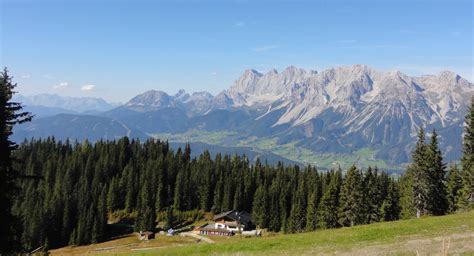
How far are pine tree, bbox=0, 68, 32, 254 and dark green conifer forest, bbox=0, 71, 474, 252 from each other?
45.4m

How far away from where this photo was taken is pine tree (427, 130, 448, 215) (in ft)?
268

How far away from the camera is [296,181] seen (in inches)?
6216

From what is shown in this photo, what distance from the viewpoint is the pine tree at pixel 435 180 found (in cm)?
8164

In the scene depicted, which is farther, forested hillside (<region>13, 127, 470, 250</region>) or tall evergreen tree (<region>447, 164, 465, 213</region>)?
forested hillside (<region>13, 127, 470, 250</region>)

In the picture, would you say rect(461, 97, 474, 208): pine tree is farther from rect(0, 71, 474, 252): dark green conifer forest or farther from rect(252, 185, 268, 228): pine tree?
rect(252, 185, 268, 228): pine tree

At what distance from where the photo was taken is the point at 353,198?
3504 inches

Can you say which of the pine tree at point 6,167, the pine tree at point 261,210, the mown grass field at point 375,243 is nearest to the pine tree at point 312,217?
the pine tree at point 261,210

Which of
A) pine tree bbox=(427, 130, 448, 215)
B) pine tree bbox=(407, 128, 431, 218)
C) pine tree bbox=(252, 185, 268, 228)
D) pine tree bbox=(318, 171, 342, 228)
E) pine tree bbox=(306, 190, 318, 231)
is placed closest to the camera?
pine tree bbox=(407, 128, 431, 218)

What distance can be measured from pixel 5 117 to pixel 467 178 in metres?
73.3

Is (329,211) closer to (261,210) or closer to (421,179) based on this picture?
(421,179)

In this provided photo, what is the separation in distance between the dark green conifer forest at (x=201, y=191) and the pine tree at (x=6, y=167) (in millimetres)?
45399

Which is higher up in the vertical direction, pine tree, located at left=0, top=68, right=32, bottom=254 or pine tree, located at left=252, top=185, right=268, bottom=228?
pine tree, located at left=0, top=68, right=32, bottom=254

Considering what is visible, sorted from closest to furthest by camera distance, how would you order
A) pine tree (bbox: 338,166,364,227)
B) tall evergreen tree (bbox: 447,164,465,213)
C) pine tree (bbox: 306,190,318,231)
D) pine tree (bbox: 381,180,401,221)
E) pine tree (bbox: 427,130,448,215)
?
pine tree (bbox: 427,130,448,215) → pine tree (bbox: 338,166,364,227) → tall evergreen tree (bbox: 447,164,465,213) → pine tree (bbox: 381,180,401,221) → pine tree (bbox: 306,190,318,231)

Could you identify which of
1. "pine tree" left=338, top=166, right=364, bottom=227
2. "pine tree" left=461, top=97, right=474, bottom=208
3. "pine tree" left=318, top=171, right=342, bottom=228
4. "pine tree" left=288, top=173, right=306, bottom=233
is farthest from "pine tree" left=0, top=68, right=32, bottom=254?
"pine tree" left=288, top=173, right=306, bottom=233
